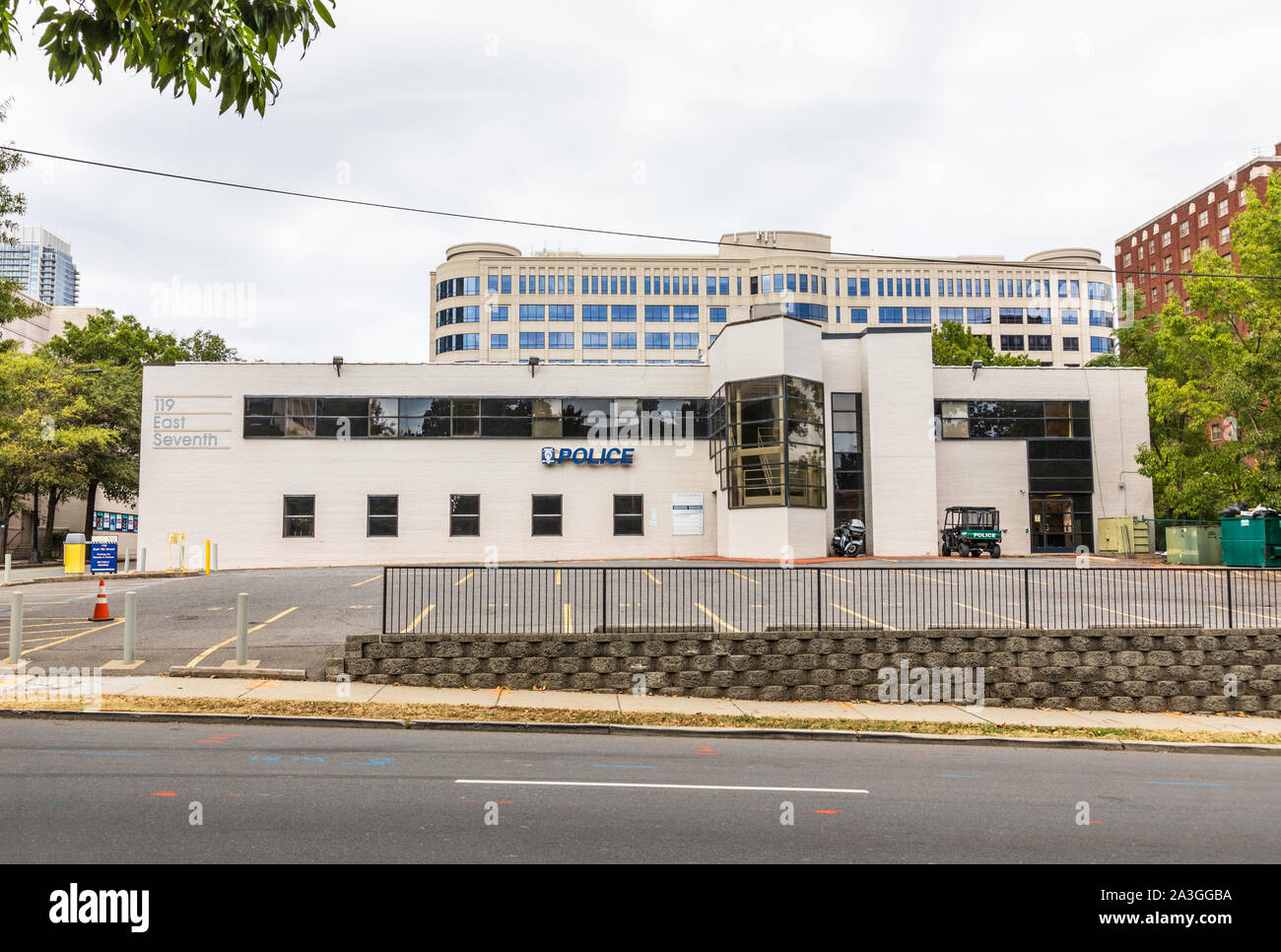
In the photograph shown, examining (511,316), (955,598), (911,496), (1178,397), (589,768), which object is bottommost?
(589,768)

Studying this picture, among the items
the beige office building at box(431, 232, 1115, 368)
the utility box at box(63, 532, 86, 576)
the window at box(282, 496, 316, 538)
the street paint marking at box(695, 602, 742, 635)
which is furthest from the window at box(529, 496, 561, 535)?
the beige office building at box(431, 232, 1115, 368)

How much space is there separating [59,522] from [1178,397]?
71.9 m

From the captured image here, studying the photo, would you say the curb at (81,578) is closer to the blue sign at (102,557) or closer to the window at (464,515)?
the blue sign at (102,557)

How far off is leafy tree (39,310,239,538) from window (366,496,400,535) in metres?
13.4

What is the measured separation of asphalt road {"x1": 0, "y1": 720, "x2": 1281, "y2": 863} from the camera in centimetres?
611

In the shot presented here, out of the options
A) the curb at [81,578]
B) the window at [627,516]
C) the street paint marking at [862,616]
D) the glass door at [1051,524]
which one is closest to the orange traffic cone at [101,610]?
the curb at [81,578]

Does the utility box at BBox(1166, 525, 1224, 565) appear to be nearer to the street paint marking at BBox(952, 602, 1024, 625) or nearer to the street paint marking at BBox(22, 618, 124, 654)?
the street paint marking at BBox(952, 602, 1024, 625)

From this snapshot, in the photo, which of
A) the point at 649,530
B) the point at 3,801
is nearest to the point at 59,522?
the point at 649,530

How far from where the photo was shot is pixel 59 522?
6162 centimetres

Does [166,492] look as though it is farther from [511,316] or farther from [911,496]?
[511,316]

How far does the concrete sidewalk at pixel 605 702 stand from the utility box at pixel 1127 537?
25753 mm

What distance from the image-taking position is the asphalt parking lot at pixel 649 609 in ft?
47.7

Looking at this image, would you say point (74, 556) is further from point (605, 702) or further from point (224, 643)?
point (605, 702)

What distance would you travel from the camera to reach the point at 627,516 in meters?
36.8
